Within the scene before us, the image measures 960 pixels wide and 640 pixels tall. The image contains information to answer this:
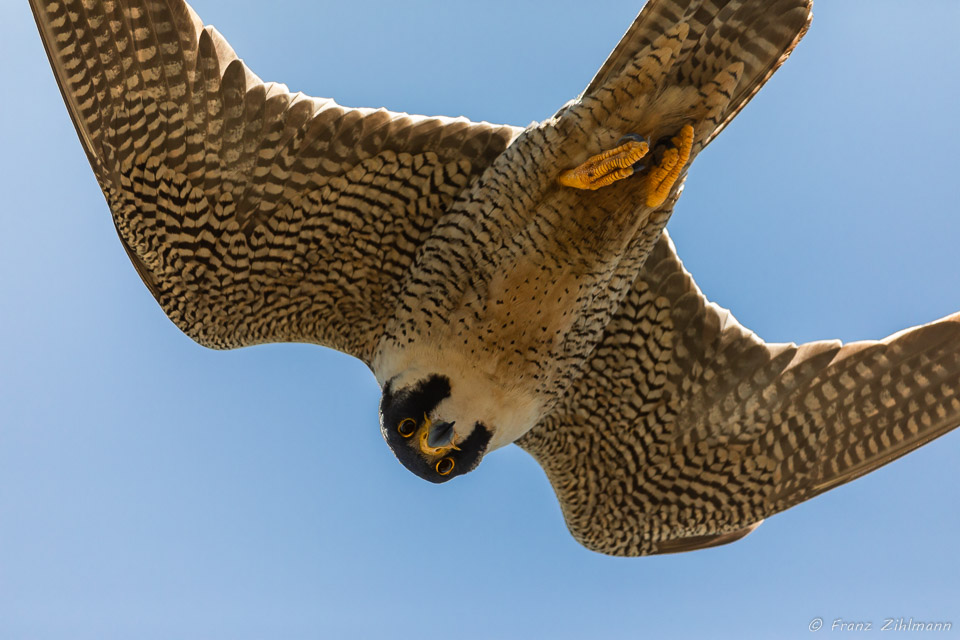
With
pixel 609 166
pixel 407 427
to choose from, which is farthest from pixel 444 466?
pixel 609 166

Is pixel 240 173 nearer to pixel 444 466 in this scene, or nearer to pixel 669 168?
pixel 444 466

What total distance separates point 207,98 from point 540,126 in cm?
233

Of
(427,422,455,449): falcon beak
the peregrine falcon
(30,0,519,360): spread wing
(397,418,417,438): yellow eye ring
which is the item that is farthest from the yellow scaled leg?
(397,418,417,438): yellow eye ring

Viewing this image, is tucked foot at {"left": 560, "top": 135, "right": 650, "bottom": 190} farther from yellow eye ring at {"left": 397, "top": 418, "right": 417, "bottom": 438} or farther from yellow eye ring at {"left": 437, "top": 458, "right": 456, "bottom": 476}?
yellow eye ring at {"left": 437, "top": 458, "right": 456, "bottom": 476}

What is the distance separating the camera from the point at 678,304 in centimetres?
758

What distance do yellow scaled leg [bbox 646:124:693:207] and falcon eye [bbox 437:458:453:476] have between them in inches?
90.4

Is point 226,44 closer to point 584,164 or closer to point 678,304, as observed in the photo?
point 584,164

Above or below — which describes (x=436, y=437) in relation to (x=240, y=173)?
below

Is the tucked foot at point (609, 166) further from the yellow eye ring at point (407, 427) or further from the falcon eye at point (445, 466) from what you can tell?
the falcon eye at point (445, 466)

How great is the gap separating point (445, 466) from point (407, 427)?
38cm

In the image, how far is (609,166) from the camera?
626 cm

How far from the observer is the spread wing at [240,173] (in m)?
6.37

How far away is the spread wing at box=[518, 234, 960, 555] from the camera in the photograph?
294 inches

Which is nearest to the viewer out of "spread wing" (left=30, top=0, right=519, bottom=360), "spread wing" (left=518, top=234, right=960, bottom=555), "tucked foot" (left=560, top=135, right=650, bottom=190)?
"tucked foot" (left=560, top=135, right=650, bottom=190)
